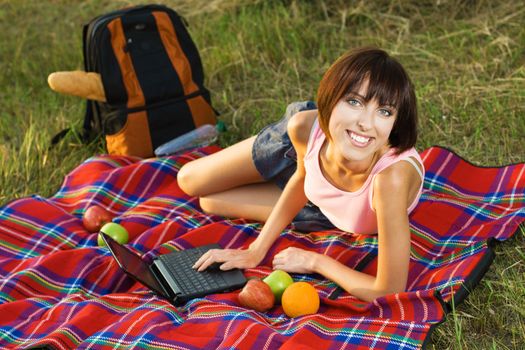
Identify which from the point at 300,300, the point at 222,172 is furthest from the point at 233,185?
the point at 300,300

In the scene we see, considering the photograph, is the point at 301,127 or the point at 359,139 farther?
the point at 301,127

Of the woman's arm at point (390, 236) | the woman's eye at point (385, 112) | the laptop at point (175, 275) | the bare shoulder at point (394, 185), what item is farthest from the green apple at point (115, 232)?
the woman's eye at point (385, 112)

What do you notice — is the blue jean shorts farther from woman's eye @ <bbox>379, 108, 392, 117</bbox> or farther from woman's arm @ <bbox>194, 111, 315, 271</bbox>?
woman's eye @ <bbox>379, 108, 392, 117</bbox>

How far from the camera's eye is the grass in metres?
4.10

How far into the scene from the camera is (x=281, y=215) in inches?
125

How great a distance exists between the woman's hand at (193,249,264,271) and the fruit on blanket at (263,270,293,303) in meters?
0.16

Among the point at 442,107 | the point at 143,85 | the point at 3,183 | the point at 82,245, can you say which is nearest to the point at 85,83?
the point at 143,85

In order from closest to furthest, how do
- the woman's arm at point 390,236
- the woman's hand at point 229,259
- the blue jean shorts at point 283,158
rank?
the woman's arm at point 390,236
the woman's hand at point 229,259
the blue jean shorts at point 283,158

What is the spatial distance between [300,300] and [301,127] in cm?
70

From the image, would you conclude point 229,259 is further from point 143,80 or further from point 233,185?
point 143,80

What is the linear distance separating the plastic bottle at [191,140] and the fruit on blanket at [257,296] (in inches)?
58.2

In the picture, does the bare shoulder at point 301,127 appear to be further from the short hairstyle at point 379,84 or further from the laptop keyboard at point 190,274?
the laptop keyboard at point 190,274

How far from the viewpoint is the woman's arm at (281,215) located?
3113mm

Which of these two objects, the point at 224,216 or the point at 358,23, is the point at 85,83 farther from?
the point at 358,23
